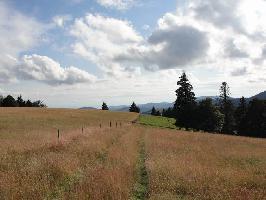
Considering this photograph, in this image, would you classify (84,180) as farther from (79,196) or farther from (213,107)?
(213,107)

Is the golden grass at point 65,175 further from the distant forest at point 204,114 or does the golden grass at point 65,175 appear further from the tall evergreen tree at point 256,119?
the tall evergreen tree at point 256,119

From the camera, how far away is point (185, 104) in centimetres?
7681

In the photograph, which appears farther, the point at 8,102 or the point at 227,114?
the point at 8,102

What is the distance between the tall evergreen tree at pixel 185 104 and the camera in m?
76.5

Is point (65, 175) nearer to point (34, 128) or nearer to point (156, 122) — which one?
point (34, 128)

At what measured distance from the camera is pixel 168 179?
1509cm

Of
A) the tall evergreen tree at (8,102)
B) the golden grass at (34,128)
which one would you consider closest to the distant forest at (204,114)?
the golden grass at (34,128)

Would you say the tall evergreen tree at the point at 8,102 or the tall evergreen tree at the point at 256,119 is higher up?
the tall evergreen tree at the point at 8,102

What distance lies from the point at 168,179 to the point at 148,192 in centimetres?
225

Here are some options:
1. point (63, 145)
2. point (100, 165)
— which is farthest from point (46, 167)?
point (63, 145)

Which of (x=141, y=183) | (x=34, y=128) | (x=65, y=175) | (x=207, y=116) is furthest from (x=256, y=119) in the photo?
(x=65, y=175)

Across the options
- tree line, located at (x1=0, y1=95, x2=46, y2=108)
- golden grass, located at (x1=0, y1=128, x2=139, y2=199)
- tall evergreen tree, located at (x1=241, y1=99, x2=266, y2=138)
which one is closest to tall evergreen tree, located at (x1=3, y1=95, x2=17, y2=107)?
tree line, located at (x1=0, y1=95, x2=46, y2=108)

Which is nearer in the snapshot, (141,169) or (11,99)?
(141,169)

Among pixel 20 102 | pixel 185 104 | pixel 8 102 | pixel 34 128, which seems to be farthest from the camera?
pixel 20 102
